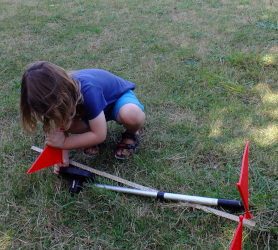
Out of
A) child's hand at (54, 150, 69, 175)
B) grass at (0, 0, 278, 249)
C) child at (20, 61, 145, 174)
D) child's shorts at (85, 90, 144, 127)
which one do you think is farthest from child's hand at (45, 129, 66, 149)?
child's shorts at (85, 90, 144, 127)

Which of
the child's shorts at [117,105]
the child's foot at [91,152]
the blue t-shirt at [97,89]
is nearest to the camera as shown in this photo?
the blue t-shirt at [97,89]

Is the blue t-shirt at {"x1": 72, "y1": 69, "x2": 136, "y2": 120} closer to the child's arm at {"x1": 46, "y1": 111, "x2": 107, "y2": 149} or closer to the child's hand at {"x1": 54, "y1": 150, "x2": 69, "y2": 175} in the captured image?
the child's arm at {"x1": 46, "y1": 111, "x2": 107, "y2": 149}

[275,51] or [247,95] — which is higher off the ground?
[275,51]

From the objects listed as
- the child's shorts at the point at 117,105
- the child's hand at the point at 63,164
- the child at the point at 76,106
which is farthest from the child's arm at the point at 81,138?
the child's shorts at the point at 117,105

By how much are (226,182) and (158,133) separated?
71 centimetres

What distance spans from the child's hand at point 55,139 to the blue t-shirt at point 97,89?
0.21m

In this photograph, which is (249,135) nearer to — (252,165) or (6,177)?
(252,165)

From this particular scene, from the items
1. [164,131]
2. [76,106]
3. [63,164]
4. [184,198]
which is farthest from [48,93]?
[164,131]

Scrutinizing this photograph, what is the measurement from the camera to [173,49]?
3.70m

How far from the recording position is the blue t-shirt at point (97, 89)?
1.82m

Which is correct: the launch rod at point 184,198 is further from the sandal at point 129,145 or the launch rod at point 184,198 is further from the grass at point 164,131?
the sandal at point 129,145

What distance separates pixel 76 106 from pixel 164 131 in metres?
0.82

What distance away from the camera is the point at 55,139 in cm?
190

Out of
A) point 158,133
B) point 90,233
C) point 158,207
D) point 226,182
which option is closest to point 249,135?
point 226,182
